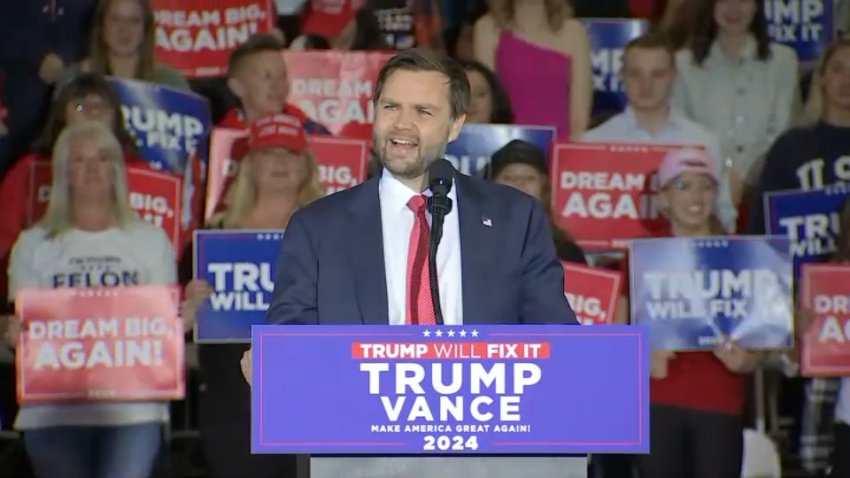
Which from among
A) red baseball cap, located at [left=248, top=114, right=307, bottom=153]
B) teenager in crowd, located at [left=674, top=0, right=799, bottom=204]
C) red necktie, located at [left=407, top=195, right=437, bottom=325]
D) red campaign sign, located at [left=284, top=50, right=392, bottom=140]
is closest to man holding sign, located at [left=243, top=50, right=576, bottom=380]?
red necktie, located at [left=407, top=195, right=437, bottom=325]

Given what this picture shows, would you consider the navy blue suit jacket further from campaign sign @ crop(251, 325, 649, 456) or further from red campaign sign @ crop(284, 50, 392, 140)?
red campaign sign @ crop(284, 50, 392, 140)

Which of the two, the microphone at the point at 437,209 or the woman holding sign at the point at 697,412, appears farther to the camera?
the woman holding sign at the point at 697,412

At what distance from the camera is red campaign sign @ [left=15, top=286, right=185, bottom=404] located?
17.3 ft

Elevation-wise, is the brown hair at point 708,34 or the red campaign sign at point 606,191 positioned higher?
the brown hair at point 708,34

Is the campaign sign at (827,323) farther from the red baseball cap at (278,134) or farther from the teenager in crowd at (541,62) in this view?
the red baseball cap at (278,134)

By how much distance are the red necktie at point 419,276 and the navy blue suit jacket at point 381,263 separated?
0.05 meters

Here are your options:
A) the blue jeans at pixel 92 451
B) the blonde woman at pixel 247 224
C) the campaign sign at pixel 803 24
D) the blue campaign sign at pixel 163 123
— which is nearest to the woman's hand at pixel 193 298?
the blonde woman at pixel 247 224

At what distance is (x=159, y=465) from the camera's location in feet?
17.4

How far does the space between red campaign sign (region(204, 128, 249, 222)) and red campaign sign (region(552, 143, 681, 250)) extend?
110 cm

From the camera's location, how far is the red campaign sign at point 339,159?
18.2 ft

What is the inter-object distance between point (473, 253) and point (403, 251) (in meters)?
0.12

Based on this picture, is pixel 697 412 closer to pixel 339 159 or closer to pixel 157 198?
pixel 339 159

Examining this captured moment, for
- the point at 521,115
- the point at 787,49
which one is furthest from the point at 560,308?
the point at 787,49

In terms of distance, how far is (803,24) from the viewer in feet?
19.7
